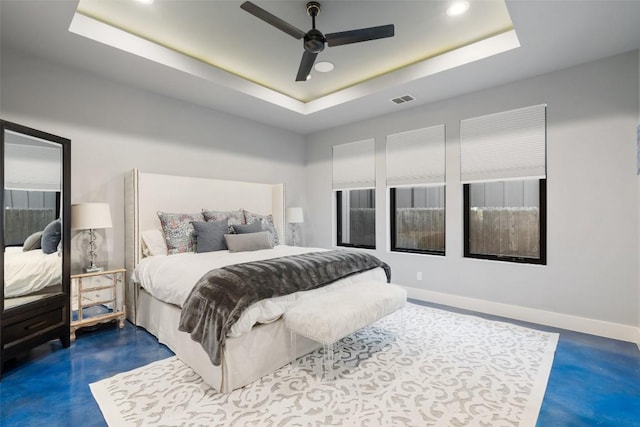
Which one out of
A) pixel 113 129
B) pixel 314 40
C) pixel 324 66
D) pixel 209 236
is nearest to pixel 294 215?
pixel 209 236

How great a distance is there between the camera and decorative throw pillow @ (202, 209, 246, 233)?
12.7 feet

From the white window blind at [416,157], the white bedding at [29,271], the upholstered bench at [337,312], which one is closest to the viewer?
the upholstered bench at [337,312]

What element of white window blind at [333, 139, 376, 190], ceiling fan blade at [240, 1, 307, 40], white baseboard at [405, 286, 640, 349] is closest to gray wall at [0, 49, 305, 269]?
white window blind at [333, 139, 376, 190]

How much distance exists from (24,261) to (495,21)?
452 centimetres

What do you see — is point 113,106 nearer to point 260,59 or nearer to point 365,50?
point 260,59

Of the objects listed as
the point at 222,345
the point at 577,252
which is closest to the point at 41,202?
the point at 222,345

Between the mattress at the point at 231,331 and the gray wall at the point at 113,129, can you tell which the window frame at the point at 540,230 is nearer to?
the mattress at the point at 231,331

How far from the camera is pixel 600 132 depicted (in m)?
3.03

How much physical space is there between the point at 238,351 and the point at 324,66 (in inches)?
124

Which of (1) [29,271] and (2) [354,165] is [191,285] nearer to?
(1) [29,271]

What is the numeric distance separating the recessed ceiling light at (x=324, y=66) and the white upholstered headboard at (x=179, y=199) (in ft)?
6.36

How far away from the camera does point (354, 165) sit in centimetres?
505

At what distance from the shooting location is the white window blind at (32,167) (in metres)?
2.27

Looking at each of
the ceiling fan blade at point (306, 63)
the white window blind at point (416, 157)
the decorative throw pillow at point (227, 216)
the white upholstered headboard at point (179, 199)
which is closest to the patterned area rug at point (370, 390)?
the white upholstered headboard at point (179, 199)
